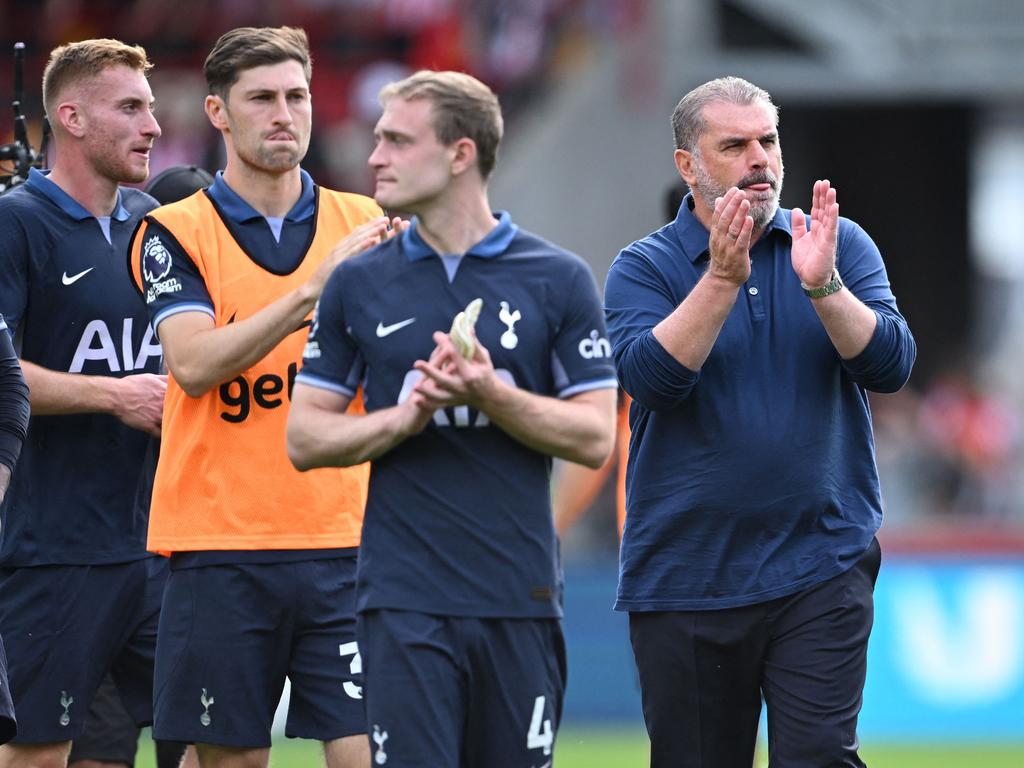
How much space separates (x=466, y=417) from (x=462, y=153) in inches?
28.1

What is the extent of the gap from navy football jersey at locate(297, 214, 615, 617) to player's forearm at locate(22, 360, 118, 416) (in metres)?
1.50

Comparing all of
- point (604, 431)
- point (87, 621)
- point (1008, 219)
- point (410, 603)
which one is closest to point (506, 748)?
point (410, 603)

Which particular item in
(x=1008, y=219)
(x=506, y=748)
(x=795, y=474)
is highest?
(x=1008, y=219)

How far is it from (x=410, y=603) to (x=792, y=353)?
4.88ft

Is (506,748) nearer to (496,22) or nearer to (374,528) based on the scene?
(374,528)

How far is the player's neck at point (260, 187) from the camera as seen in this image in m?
6.39

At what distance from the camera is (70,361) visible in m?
6.88

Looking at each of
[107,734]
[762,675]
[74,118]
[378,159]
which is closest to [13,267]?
[74,118]

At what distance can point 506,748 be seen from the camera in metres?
5.26

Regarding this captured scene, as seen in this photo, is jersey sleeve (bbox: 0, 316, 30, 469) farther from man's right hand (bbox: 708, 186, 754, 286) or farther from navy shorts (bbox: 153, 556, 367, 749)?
man's right hand (bbox: 708, 186, 754, 286)

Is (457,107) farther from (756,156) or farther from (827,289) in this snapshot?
(827,289)

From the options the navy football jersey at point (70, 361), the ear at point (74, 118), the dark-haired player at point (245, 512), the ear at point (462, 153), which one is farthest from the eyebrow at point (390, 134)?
the ear at point (74, 118)

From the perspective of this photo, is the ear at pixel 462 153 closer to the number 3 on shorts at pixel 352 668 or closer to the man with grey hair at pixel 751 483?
the man with grey hair at pixel 751 483

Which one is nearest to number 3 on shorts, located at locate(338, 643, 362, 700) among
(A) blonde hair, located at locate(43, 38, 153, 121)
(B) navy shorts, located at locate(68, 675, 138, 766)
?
(B) navy shorts, located at locate(68, 675, 138, 766)
